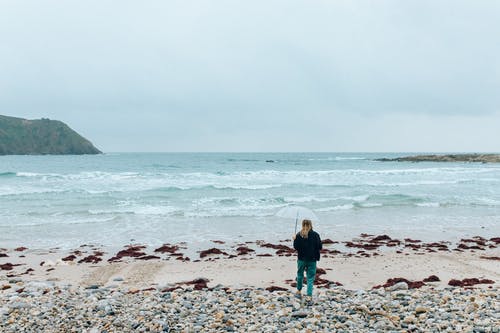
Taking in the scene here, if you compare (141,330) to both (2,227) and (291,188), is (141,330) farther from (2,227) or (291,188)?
(291,188)

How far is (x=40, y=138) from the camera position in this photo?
6275 inches

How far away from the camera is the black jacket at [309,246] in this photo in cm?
802

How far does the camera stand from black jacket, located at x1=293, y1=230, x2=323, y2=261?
8.02 m

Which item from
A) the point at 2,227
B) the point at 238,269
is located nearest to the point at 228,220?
the point at 238,269

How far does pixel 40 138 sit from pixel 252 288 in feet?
561

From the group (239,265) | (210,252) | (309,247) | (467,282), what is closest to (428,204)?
(210,252)

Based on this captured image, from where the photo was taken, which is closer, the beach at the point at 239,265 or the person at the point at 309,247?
the beach at the point at 239,265

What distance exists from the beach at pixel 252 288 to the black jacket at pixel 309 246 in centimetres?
85

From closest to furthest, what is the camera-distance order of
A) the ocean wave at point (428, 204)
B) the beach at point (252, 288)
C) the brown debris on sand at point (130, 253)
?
the beach at point (252, 288)
the brown debris on sand at point (130, 253)
the ocean wave at point (428, 204)

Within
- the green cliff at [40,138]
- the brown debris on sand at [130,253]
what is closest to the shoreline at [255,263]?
the brown debris on sand at [130,253]

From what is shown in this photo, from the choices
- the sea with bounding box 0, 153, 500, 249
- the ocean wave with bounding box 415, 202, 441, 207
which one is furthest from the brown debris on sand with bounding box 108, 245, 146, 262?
the ocean wave with bounding box 415, 202, 441, 207

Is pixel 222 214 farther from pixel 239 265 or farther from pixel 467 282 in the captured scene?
pixel 467 282

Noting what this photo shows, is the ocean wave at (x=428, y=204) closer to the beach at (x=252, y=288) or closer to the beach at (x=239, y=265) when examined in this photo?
the beach at (x=239, y=265)

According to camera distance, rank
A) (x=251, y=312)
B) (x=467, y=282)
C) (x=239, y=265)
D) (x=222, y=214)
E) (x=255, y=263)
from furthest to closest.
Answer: (x=222, y=214) < (x=255, y=263) < (x=239, y=265) < (x=467, y=282) < (x=251, y=312)
